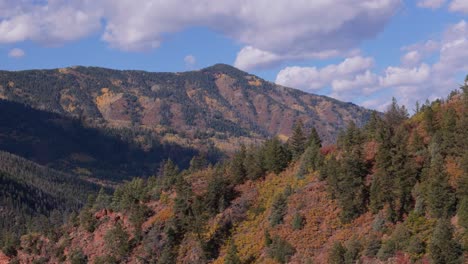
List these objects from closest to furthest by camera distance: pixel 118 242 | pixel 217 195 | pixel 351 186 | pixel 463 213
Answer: pixel 463 213 → pixel 351 186 → pixel 118 242 → pixel 217 195

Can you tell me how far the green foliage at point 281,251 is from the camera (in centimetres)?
5825

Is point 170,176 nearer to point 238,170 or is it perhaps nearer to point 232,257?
point 238,170

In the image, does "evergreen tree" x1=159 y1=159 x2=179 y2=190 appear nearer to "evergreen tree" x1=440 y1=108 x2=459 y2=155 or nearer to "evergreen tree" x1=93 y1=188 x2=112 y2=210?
"evergreen tree" x1=93 y1=188 x2=112 y2=210

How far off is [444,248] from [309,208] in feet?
79.8

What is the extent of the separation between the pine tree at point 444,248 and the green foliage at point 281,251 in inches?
745

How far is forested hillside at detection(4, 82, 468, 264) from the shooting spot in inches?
1961

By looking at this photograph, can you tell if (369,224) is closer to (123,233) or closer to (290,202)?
(290,202)

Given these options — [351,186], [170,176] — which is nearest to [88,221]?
[170,176]

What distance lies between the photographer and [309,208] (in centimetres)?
6525

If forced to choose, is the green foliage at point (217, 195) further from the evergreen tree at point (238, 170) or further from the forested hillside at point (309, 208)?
the evergreen tree at point (238, 170)

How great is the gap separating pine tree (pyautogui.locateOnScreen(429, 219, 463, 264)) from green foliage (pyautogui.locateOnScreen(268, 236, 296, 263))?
18.9 m

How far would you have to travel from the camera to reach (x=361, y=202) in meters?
58.1

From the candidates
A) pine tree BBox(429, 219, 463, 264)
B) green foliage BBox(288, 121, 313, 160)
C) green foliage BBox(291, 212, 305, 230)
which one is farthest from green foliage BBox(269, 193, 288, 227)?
pine tree BBox(429, 219, 463, 264)

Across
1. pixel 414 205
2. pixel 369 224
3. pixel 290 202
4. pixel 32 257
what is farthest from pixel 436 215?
pixel 32 257
